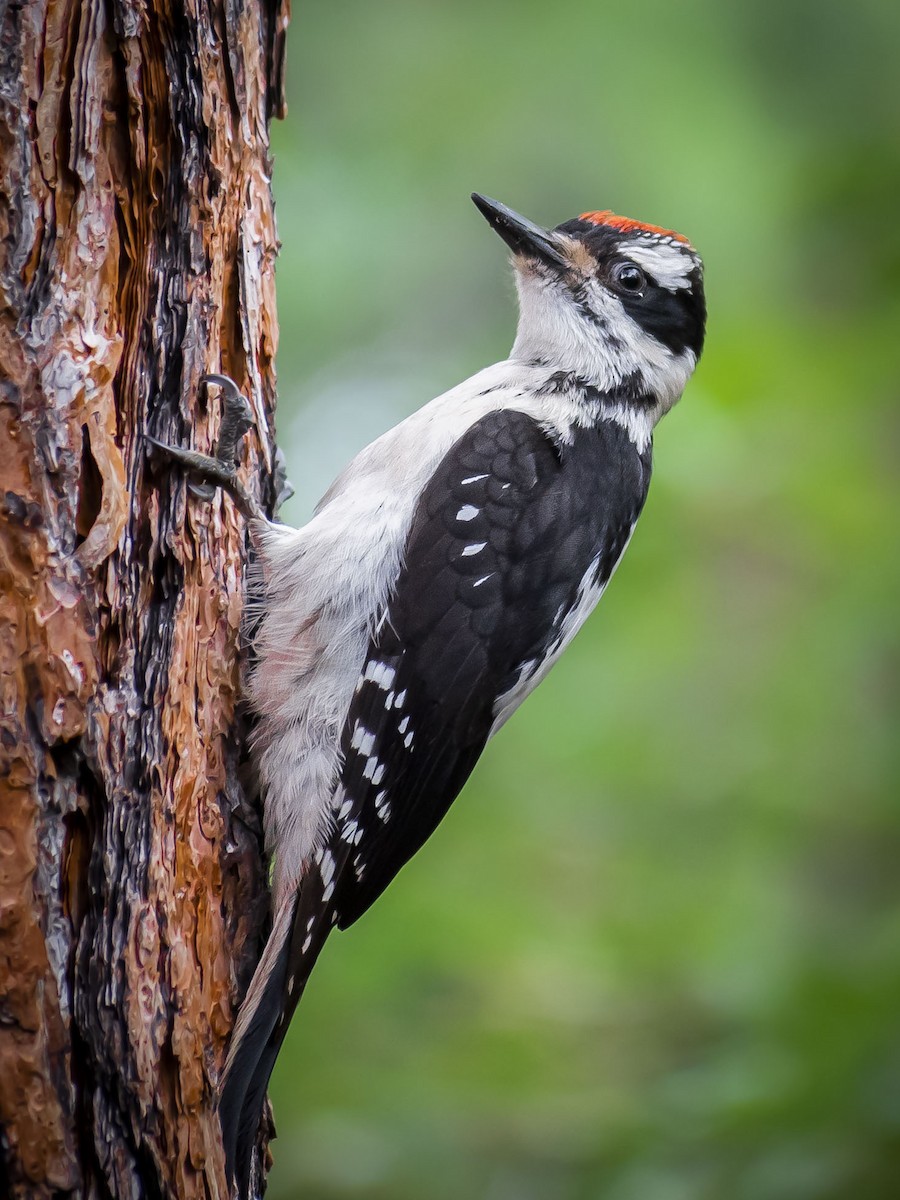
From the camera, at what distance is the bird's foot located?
7.58 ft

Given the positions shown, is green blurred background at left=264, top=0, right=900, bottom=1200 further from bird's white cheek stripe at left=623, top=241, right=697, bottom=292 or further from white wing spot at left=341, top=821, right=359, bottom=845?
white wing spot at left=341, top=821, right=359, bottom=845

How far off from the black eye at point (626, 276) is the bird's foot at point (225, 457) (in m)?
1.35

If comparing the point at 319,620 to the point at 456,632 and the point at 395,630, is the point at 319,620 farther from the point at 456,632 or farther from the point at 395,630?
the point at 456,632

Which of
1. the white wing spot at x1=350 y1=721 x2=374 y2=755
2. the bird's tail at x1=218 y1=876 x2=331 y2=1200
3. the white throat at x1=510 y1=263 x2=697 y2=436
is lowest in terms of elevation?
the bird's tail at x1=218 y1=876 x2=331 y2=1200

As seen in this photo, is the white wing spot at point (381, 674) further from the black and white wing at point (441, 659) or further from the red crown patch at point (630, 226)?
the red crown patch at point (630, 226)

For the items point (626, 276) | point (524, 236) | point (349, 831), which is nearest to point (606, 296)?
point (626, 276)

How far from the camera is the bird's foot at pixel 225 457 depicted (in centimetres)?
231

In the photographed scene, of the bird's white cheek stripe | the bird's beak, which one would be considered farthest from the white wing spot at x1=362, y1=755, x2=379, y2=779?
the bird's white cheek stripe

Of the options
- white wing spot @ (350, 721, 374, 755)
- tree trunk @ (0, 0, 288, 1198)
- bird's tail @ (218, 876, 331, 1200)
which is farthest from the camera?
white wing spot @ (350, 721, 374, 755)

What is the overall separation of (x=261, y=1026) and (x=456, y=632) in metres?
0.95

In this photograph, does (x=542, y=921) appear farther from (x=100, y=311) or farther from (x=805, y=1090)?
(x=100, y=311)

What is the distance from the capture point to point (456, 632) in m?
2.63

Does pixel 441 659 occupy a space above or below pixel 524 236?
below

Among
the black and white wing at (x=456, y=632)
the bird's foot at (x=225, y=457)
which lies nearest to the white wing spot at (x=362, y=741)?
the black and white wing at (x=456, y=632)
